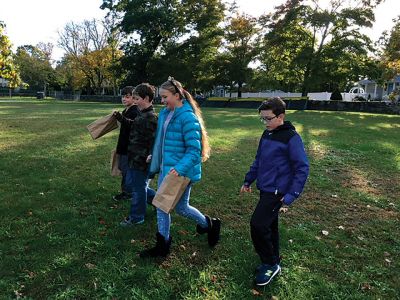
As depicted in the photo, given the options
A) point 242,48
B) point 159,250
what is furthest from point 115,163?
point 242,48

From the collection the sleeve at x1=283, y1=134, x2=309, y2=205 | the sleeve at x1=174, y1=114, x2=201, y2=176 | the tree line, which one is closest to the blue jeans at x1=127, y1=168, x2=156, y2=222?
the sleeve at x1=174, y1=114, x2=201, y2=176

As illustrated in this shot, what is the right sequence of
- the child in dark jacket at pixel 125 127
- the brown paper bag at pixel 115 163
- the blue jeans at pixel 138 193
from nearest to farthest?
the blue jeans at pixel 138 193
the child in dark jacket at pixel 125 127
the brown paper bag at pixel 115 163

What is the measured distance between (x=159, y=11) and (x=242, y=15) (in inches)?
368

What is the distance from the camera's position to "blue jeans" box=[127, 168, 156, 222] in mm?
4461

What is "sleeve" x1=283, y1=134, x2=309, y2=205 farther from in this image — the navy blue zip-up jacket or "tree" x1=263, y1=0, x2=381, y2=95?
"tree" x1=263, y1=0, x2=381, y2=95

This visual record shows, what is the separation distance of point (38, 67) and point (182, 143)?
Result: 80.4 metres

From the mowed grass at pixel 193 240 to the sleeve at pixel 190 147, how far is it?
110cm

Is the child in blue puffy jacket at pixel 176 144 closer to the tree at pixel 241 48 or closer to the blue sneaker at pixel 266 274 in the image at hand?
the blue sneaker at pixel 266 274

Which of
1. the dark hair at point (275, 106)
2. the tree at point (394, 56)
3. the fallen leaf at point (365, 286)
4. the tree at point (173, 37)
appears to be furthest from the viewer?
the tree at point (173, 37)

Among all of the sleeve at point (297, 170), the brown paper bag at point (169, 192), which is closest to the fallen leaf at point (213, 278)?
the brown paper bag at point (169, 192)

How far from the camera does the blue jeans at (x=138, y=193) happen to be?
4461mm

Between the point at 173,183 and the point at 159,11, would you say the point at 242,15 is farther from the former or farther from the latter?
the point at 173,183

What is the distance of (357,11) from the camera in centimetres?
2973

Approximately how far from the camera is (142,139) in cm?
438
